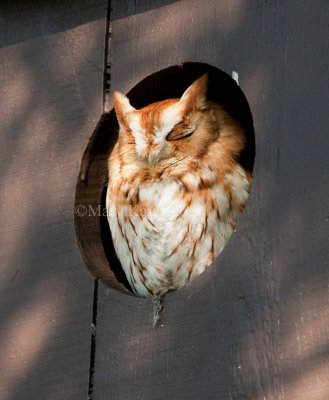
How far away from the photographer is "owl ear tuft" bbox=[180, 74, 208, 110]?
2961 mm

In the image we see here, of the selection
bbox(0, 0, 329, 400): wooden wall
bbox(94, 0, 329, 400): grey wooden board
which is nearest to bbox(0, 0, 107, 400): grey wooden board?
bbox(0, 0, 329, 400): wooden wall

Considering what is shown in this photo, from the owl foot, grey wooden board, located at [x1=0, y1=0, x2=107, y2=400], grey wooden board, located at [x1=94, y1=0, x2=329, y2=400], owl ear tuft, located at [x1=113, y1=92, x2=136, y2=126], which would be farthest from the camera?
owl ear tuft, located at [x1=113, y1=92, x2=136, y2=126]

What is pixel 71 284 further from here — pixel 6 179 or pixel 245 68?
pixel 245 68

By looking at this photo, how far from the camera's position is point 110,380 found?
2.51 m

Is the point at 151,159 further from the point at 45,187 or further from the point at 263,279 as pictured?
the point at 263,279

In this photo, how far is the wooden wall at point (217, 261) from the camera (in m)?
2.31

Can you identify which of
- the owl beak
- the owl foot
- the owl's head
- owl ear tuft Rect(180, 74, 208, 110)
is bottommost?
the owl foot

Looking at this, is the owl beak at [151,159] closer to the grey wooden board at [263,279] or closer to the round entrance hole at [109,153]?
the round entrance hole at [109,153]

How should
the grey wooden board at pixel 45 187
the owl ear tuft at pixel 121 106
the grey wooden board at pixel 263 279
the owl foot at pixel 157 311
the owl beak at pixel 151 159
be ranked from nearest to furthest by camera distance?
the grey wooden board at pixel 263 279, the owl foot at pixel 157 311, the grey wooden board at pixel 45 187, the owl ear tuft at pixel 121 106, the owl beak at pixel 151 159

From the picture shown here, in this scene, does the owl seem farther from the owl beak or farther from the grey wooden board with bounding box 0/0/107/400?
the grey wooden board with bounding box 0/0/107/400

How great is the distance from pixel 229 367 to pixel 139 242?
2.43 ft

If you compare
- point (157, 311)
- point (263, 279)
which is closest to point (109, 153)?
point (157, 311)

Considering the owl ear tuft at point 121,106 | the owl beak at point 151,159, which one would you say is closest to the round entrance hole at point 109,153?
the owl ear tuft at point 121,106

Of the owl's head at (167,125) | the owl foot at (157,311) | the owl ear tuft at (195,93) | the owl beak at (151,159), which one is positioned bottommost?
the owl foot at (157,311)
